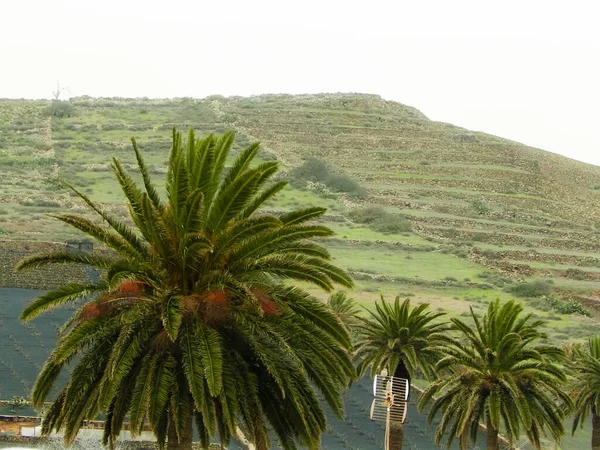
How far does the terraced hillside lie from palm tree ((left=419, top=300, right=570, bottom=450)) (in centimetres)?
2760

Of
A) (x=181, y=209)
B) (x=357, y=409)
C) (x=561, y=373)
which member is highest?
(x=181, y=209)

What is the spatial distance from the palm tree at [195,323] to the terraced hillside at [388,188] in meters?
34.9

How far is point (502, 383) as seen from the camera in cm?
2730

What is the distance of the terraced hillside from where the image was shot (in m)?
65.4

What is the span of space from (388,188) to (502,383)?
213 ft

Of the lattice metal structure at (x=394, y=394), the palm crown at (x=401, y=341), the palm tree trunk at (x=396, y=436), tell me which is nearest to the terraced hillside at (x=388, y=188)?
the palm crown at (x=401, y=341)

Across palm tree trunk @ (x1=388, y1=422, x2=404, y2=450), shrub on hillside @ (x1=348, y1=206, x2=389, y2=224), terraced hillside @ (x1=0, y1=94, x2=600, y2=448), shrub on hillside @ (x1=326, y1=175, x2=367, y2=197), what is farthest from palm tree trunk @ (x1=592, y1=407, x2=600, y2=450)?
shrub on hillside @ (x1=326, y1=175, x2=367, y2=197)

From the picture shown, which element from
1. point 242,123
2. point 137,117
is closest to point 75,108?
point 137,117

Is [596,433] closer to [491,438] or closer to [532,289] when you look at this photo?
[491,438]

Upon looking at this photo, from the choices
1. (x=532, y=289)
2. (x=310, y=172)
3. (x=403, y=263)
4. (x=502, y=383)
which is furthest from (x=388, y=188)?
(x=502, y=383)

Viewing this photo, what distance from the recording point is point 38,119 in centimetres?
10925

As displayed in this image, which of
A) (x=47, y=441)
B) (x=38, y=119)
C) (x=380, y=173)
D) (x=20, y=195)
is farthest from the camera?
(x=38, y=119)

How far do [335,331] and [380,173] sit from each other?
78.3 metres

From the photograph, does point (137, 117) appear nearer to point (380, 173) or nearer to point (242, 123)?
point (242, 123)
